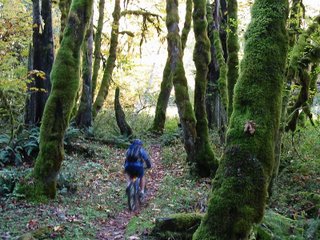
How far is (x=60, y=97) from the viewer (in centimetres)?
995

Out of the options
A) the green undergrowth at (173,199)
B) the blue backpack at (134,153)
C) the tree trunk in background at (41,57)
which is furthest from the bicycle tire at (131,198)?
the tree trunk in background at (41,57)

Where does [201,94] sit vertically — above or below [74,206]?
above

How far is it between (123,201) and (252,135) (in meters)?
7.39

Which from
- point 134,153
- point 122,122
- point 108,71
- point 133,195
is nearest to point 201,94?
point 134,153

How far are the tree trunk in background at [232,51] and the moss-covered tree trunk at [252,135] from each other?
7.15 metres

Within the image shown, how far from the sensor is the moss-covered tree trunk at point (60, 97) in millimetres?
9758

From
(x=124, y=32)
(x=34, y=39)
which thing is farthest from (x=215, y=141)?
(x=124, y=32)

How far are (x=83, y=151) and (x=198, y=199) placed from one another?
7.06 m

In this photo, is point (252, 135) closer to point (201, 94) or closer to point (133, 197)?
point (133, 197)

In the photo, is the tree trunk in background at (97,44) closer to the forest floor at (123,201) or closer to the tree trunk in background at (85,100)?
the tree trunk in background at (85,100)

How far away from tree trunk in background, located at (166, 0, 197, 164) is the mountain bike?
3.45 meters

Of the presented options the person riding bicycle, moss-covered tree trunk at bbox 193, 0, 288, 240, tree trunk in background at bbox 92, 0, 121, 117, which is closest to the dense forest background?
moss-covered tree trunk at bbox 193, 0, 288, 240

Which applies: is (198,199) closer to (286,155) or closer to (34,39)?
(286,155)

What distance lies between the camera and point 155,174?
46.9 ft
